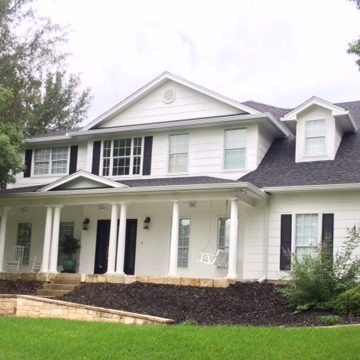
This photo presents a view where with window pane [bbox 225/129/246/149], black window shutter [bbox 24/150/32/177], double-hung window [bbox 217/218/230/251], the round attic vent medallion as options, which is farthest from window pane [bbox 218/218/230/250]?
black window shutter [bbox 24/150/32/177]

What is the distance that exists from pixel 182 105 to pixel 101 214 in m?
4.47

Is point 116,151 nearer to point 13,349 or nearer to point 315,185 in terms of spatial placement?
point 315,185

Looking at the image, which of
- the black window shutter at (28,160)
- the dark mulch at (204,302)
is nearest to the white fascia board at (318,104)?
the dark mulch at (204,302)

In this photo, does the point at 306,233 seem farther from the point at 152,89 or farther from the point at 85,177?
the point at 152,89

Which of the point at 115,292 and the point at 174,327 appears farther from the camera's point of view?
the point at 115,292

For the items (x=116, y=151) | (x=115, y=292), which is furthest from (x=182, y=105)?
(x=115, y=292)

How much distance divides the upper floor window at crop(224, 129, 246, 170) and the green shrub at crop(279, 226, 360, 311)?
5.28m

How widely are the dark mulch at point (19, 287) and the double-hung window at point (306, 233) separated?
7466 mm

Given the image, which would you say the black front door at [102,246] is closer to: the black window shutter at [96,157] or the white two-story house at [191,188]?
the white two-story house at [191,188]

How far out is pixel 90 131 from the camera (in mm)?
20938

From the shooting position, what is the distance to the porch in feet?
55.8

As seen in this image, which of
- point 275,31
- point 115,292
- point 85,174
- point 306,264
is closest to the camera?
point 306,264

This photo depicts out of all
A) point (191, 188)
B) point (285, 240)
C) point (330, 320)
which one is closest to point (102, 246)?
point (191, 188)

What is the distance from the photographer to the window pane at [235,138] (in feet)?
61.8
